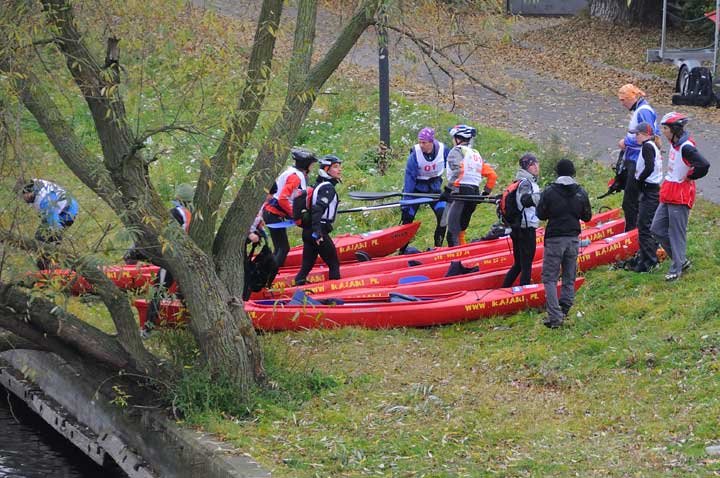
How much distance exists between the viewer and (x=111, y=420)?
10.4m

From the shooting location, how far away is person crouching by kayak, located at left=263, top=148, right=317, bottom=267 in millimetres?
12469

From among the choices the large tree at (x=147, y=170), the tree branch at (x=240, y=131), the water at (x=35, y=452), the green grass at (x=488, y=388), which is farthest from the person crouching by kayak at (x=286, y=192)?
the water at (x=35, y=452)

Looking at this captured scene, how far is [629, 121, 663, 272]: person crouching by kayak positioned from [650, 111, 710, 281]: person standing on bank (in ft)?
1.35

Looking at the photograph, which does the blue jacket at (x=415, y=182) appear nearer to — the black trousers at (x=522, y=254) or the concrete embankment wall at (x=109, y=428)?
the black trousers at (x=522, y=254)

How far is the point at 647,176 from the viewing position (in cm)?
1190

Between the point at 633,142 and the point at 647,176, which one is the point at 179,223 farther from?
the point at 633,142

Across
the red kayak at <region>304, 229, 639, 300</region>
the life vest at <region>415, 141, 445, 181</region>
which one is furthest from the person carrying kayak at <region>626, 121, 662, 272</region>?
the life vest at <region>415, 141, 445, 181</region>

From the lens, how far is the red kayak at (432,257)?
43.8ft

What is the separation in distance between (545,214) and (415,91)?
11803 millimetres

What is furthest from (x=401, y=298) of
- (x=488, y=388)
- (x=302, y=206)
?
(x=488, y=388)

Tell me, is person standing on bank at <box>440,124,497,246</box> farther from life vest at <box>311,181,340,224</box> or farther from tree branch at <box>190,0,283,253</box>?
tree branch at <box>190,0,283,253</box>

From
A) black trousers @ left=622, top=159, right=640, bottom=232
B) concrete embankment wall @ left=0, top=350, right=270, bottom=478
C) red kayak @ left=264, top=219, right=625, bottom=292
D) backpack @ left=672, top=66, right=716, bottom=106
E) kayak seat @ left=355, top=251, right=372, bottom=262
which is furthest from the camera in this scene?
backpack @ left=672, top=66, right=716, bottom=106

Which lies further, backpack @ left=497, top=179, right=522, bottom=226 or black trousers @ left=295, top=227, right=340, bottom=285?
black trousers @ left=295, top=227, right=340, bottom=285

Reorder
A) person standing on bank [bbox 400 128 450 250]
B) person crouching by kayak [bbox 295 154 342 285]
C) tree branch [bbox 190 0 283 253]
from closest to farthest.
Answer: tree branch [bbox 190 0 283 253], person crouching by kayak [bbox 295 154 342 285], person standing on bank [bbox 400 128 450 250]
